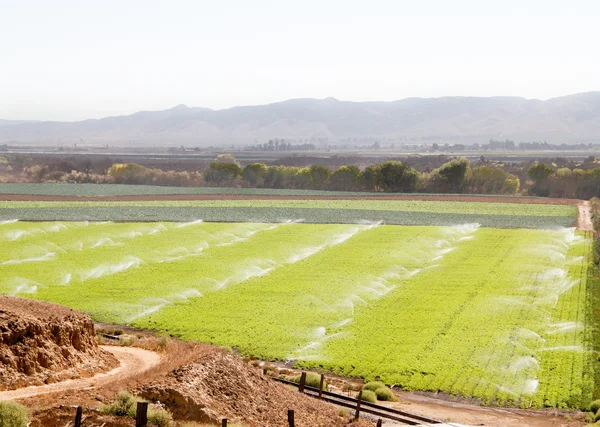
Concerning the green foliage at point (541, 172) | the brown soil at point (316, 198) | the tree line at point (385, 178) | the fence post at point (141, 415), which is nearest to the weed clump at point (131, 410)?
the fence post at point (141, 415)

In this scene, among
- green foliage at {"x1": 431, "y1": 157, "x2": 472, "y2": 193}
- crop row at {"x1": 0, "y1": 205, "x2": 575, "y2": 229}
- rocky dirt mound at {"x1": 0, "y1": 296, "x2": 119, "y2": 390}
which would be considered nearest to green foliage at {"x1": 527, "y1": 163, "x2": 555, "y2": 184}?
green foliage at {"x1": 431, "y1": 157, "x2": 472, "y2": 193}

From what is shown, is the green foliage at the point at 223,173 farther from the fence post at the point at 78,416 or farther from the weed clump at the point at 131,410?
the fence post at the point at 78,416

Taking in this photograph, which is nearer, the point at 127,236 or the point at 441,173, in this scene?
the point at 127,236

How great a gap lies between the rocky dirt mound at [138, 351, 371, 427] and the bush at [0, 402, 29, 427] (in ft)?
11.4

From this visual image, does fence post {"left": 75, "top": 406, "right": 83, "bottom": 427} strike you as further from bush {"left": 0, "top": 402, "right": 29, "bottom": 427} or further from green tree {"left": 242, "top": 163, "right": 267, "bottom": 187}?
green tree {"left": 242, "top": 163, "right": 267, "bottom": 187}

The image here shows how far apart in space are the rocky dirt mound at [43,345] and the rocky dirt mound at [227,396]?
18.8 ft

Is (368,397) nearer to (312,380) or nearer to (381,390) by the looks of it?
(381,390)

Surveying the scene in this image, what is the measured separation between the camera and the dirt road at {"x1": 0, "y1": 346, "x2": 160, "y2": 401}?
27.4 metres

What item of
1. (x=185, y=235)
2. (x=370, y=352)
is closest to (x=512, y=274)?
(x=370, y=352)

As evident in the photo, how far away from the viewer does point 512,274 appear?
66.7 metres

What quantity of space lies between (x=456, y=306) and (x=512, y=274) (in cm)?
1324

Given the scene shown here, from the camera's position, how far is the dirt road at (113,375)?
1078 inches

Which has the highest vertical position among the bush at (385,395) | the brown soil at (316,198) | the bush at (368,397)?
the brown soil at (316,198)

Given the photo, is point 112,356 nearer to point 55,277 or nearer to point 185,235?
point 55,277
